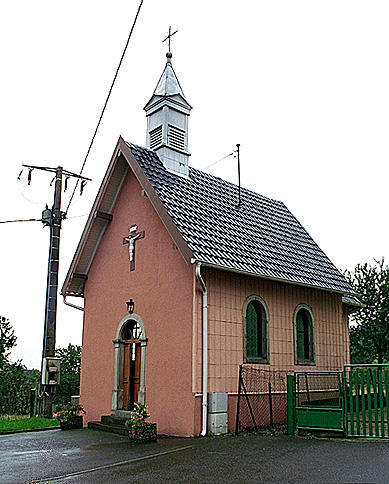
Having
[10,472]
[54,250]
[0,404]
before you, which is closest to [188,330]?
[10,472]

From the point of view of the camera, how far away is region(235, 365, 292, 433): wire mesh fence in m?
13.3

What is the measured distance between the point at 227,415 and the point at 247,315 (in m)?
2.66

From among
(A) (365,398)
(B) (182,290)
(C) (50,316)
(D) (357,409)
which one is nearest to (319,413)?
(D) (357,409)

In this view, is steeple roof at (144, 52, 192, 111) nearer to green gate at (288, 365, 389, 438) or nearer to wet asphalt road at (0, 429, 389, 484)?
green gate at (288, 365, 389, 438)

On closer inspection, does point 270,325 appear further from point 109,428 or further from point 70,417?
point 70,417

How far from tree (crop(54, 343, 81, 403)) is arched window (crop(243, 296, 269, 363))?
71.7 ft

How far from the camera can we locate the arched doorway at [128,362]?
14.8 meters

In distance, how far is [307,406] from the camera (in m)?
12.4

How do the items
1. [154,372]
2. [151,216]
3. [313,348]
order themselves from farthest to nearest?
[313,348] < [151,216] < [154,372]

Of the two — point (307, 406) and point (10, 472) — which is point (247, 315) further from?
point (10, 472)

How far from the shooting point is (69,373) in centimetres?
3697

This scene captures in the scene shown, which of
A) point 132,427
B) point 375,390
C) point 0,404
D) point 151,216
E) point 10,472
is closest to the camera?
point 10,472

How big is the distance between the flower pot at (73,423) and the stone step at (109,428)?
312 millimetres

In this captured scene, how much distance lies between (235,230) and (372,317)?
17119 millimetres
